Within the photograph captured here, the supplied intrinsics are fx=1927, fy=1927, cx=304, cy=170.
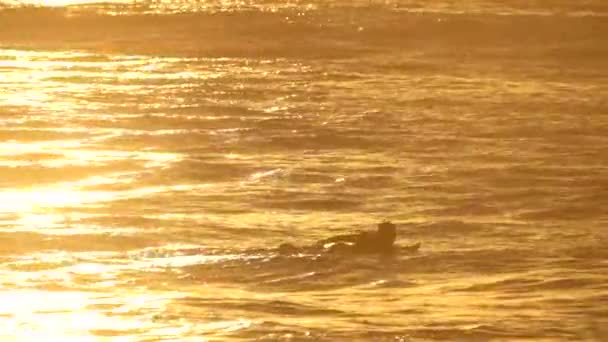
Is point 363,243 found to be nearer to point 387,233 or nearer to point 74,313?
point 387,233

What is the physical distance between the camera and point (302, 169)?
82.2 ft

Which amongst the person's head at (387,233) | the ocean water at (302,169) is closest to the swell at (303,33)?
the ocean water at (302,169)

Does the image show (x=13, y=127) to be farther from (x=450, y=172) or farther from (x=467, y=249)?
(x=467, y=249)

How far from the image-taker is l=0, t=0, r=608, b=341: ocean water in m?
16.1

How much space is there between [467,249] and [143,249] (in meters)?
3.25

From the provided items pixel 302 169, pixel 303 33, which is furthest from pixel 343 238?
pixel 303 33

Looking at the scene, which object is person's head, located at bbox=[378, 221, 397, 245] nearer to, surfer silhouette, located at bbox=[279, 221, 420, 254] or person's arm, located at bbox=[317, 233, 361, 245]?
surfer silhouette, located at bbox=[279, 221, 420, 254]

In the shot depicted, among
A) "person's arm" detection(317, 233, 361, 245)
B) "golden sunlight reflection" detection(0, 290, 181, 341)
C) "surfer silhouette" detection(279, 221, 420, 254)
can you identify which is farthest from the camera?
"person's arm" detection(317, 233, 361, 245)

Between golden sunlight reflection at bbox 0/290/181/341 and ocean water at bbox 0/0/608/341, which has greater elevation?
golden sunlight reflection at bbox 0/290/181/341

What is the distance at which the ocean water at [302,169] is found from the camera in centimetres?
1611

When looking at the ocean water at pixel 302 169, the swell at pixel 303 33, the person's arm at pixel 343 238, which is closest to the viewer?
the ocean water at pixel 302 169

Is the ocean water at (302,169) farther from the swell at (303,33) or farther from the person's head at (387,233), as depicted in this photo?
the person's head at (387,233)

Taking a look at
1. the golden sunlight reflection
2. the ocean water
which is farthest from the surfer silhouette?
the golden sunlight reflection

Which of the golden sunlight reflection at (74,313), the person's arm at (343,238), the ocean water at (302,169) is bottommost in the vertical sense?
the ocean water at (302,169)
